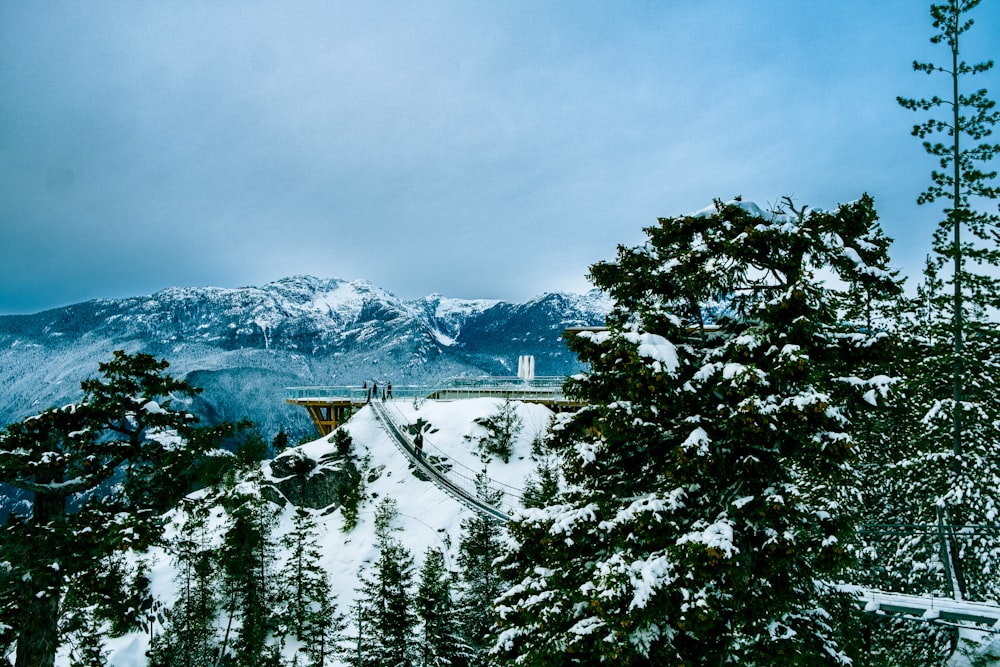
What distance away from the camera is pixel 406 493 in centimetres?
2756

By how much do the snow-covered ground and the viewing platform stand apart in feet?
8.91

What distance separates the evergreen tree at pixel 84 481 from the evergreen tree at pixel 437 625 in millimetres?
9479

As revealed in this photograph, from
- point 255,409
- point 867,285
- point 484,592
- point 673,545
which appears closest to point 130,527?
point 673,545

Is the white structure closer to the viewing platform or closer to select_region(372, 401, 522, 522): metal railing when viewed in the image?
the viewing platform

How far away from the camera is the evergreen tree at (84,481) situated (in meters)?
8.95

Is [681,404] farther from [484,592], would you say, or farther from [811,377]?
[484,592]

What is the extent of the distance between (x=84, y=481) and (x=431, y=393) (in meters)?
32.6

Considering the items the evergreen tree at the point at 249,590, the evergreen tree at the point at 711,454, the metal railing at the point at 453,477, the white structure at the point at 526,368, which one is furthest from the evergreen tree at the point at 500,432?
the evergreen tree at the point at 711,454

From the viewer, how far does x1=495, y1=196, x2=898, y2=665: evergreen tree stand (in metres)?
6.38

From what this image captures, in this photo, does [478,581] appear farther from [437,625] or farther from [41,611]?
[41,611]

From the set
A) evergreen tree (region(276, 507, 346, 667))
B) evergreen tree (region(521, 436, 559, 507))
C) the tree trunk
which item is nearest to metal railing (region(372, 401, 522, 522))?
evergreen tree (region(521, 436, 559, 507))

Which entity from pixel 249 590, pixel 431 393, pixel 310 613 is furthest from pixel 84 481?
pixel 431 393

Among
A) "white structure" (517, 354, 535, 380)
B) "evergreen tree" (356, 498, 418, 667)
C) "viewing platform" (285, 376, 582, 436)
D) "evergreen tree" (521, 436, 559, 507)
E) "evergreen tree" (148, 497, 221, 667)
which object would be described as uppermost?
"white structure" (517, 354, 535, 380)

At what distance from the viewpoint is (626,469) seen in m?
8.32
